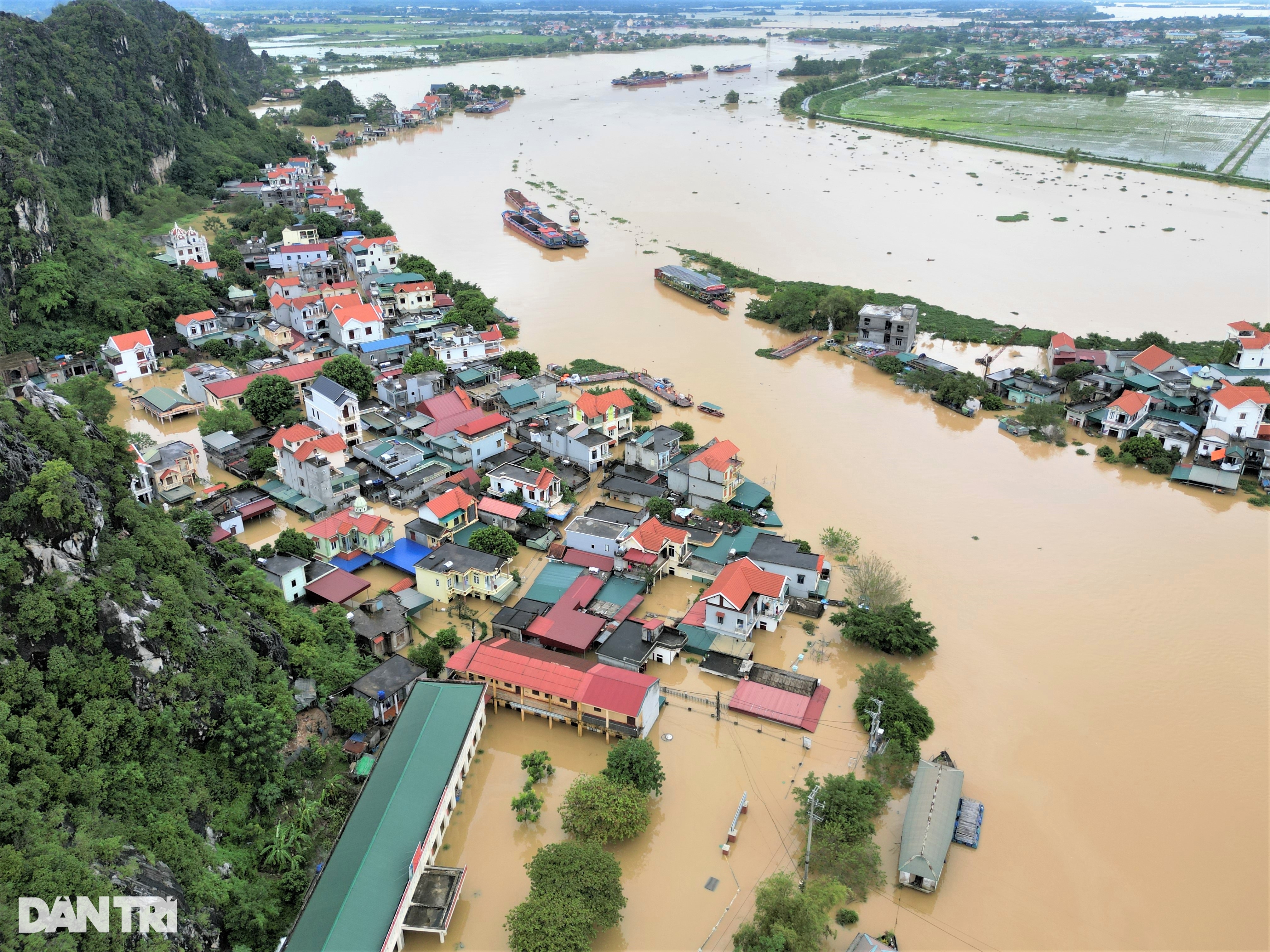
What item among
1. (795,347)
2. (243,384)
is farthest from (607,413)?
(243,384)

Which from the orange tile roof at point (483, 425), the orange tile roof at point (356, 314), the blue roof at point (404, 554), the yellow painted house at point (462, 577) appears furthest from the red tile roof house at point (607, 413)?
the orange tile roof at point (356, 314)

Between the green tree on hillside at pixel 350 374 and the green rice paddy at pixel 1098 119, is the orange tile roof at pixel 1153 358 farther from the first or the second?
the green rice paddy at pixel 1098 119

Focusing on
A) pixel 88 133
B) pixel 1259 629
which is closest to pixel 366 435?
pixel 1259 629

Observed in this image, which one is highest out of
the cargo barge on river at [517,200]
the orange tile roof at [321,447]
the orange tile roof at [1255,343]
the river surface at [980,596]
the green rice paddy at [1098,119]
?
the green rice paddy at [1098,119]

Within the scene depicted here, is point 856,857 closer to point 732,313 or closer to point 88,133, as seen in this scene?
point 732,313

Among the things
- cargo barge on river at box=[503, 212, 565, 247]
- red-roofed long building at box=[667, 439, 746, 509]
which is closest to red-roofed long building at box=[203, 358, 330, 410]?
red-roofed long building at box=[667, 439, 746, 509]

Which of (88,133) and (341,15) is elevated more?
(341,15)
